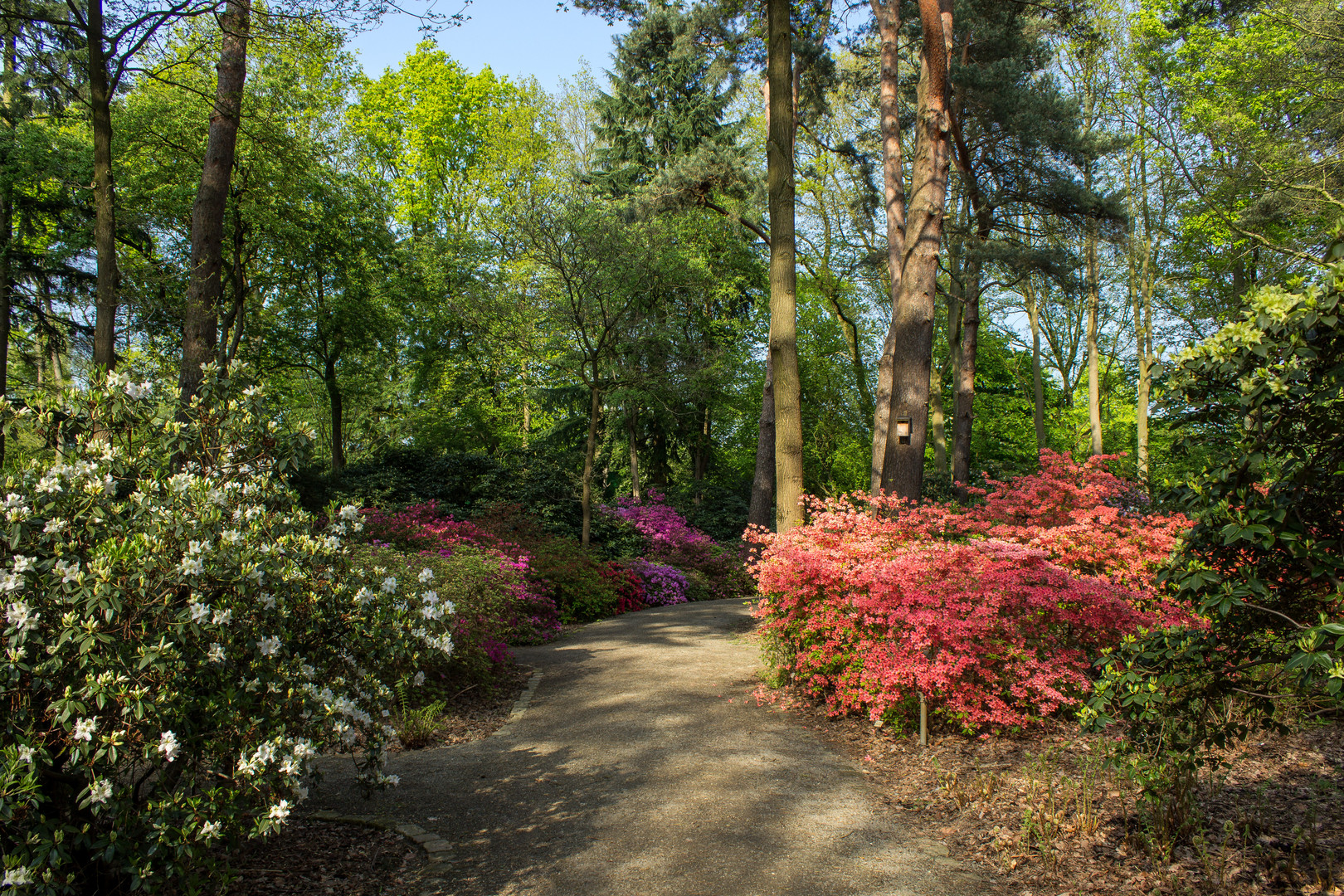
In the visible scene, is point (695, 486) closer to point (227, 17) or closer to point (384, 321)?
point (384, 321)

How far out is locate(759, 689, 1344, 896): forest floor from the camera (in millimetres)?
2912

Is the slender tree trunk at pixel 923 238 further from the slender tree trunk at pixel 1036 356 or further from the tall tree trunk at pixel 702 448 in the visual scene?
the slender tree trunk at pixel 1036 356

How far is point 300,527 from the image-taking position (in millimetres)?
3264

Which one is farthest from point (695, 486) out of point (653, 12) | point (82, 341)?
point (82, 341)

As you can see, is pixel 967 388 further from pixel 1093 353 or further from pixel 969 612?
pixel 969 612

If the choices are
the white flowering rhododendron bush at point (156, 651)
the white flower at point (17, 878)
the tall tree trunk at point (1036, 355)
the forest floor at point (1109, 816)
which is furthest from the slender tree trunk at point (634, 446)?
the white flower at point (17, 878)

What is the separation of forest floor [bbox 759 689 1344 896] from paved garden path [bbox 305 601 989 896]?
270 millimetres

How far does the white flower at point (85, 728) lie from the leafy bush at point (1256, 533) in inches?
135

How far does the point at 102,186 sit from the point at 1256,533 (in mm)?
9650

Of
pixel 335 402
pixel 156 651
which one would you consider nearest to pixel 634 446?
pixel 335 402

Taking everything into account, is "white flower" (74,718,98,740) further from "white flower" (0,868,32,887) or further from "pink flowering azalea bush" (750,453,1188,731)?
"pink flowering azalea bush" (750,453,1188,731)

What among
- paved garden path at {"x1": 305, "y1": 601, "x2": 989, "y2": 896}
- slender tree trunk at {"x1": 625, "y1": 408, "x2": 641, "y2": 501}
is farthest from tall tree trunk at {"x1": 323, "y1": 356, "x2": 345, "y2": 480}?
paved garden path at {"x1": 305, "y1": 601, "x2": 989, "y2": 896}

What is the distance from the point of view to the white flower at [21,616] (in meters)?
2.13

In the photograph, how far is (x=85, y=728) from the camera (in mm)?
2135
